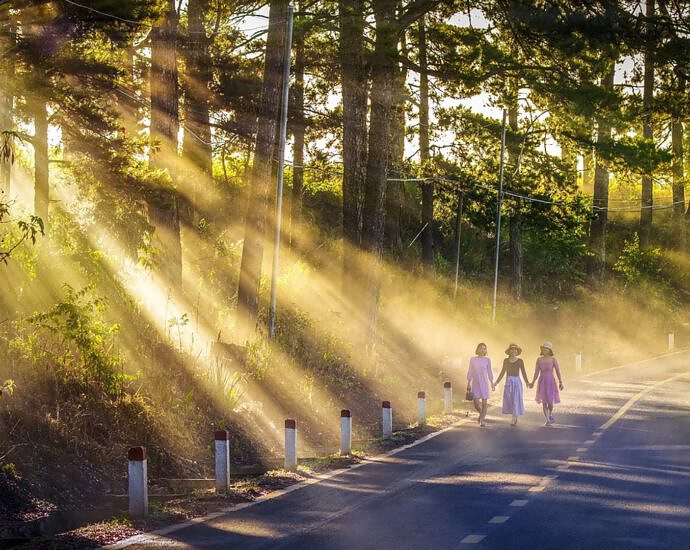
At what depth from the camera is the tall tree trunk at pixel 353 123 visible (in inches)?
1133

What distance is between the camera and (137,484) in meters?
11.8

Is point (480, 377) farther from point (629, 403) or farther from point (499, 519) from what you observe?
point (499, 519)

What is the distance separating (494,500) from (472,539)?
8.84 ft

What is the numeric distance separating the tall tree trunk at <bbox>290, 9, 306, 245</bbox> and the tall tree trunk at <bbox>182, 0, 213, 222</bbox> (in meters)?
2.89

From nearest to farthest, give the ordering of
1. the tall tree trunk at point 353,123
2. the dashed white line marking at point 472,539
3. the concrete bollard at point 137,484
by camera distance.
Answer: the dashed white line marking at point 472,539 < the concrete bollard at point 137,484 < the tall tree trunk at point 353,123

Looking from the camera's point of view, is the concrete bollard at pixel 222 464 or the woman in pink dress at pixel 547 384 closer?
the concrete bollard at pixel 222 464

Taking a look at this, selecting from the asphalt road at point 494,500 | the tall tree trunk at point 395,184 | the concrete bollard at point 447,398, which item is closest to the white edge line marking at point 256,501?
the asphalt road at point 494,500

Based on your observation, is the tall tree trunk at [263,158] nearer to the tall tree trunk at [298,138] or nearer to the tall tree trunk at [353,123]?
the tall tree trunk at [353,123]

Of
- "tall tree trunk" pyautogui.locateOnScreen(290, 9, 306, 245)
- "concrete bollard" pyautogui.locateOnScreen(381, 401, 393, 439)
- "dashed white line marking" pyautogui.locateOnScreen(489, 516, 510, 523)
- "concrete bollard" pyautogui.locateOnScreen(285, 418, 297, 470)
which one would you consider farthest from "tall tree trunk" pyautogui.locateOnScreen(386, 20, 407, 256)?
"dashed white line marking" pyautogui.locateOnScreen(489, 516, 510, 523)

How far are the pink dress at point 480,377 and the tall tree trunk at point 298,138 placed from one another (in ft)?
38.4

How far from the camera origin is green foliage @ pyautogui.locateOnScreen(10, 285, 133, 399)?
49.9 ft

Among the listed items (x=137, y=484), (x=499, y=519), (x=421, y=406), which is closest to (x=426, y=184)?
(x=421, y=406)

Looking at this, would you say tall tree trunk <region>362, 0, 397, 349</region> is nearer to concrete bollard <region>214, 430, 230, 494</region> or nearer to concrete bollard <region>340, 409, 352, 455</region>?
concrete bollard <region>340, 409, 352, 455</region>

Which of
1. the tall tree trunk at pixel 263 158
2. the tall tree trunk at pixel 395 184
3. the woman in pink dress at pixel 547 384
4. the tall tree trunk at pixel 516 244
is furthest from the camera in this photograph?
the tall tree trunk at pixel 516 244
